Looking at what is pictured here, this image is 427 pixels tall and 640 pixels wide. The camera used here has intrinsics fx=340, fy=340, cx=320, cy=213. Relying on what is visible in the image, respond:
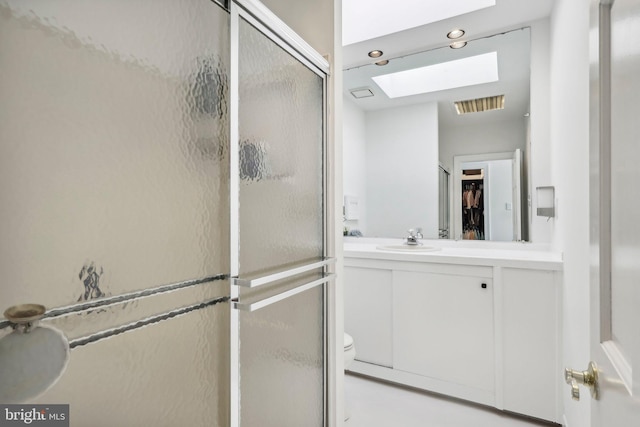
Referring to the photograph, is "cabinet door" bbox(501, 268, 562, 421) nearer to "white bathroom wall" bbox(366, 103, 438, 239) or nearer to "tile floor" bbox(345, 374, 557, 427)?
"tile floor" bbox(345, 374, 557, 427)

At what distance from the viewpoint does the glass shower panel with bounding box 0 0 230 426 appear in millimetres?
578

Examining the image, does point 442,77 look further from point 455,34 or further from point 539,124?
point 539,124

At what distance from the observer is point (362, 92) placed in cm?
303

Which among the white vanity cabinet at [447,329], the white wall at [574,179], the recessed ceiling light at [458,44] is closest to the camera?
the white wall at [574,179]

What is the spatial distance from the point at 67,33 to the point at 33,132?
0.20m

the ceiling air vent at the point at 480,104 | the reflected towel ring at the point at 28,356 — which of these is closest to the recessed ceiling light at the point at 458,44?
the ceiling air vent at the point at 480,104

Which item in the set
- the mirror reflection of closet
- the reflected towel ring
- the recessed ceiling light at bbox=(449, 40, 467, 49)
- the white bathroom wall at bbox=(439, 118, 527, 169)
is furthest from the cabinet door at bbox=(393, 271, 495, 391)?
the reflected towel ring

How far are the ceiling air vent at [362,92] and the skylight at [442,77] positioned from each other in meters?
0.10

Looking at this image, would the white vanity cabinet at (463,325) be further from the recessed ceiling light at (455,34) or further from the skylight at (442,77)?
the recessed ceiling light at (455,34)

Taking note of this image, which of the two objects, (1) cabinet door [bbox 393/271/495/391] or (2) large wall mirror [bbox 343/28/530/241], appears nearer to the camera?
(1) cabinet door [bbox 393/271/495/391]

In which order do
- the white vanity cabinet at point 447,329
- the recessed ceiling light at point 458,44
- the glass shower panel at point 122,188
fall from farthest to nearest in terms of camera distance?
1. the recessed ceiling light at point 458,44
2. the white vanity cabinet at point 447,329
3. the glass shower panel at point 122,188

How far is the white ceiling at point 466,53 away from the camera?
2.33m

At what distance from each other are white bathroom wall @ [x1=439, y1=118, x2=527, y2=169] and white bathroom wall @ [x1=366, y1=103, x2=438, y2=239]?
0.09 meters

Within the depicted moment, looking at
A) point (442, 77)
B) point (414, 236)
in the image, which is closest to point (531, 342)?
point (414, 236)
